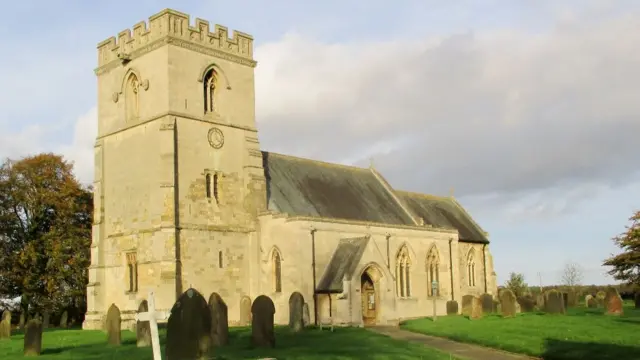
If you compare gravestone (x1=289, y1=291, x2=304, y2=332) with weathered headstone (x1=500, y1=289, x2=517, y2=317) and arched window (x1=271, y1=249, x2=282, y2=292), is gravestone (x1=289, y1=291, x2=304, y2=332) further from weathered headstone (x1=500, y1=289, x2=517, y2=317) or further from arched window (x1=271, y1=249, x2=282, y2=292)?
weathered headstone (x1=500, y1=289, x2=517, y2=317)

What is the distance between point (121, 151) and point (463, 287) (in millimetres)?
24499

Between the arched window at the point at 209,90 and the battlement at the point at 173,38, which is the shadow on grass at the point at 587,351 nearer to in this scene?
the arched window at the point at 209,90

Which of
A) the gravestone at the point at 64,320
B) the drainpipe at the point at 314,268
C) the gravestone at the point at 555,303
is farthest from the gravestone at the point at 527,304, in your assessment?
the gravestone at the point at 64,320

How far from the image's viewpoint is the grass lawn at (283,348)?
2061 cm

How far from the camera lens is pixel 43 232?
46.5 meters

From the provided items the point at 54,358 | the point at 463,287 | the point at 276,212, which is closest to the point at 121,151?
the point at 276,212

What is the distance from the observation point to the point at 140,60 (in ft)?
118

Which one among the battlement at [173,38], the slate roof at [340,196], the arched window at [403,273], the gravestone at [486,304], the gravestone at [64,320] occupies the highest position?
the battlement at [173,38]

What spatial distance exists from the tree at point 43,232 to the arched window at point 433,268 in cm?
2094

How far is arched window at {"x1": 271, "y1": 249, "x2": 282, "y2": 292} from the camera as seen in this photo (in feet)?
119

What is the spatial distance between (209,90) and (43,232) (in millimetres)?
17273

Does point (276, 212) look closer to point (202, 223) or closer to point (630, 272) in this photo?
point (202, 223)

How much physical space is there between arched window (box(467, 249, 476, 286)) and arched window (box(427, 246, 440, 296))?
606 centimetres

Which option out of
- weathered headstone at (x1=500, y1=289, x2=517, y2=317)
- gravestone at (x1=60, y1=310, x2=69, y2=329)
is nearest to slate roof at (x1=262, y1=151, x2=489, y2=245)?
weathered headstone at (x1=500, y1=289, x2=517, y2=317)
